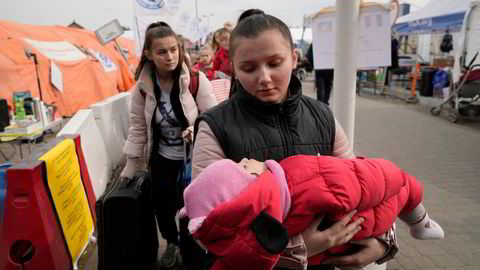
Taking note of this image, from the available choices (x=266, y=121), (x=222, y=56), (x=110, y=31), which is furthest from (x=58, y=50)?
(x=266, y=121)

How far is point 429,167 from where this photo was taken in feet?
18.8

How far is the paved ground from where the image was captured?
331 cm

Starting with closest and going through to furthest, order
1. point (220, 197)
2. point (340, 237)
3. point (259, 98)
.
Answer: point (220, 197) < point (340, 237) < point (259, 98)

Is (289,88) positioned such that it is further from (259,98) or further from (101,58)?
(101,58)

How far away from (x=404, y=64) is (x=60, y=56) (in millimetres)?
14425

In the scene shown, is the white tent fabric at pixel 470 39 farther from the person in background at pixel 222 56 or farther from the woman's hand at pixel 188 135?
the woman's hand at pixel 188 135

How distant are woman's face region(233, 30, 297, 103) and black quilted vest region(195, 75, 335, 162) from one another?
5 centimetres

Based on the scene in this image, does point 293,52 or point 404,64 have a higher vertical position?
point 293,52

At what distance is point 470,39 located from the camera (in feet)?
29.1

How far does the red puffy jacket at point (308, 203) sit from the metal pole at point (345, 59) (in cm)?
138

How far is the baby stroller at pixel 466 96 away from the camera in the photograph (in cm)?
874

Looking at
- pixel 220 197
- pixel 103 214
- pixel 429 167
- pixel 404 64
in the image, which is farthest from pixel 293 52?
pixel 404 64

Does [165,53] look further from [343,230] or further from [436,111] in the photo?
[436,111]

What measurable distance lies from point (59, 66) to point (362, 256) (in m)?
12.0
